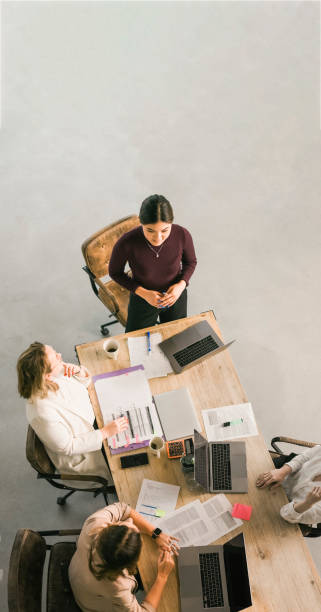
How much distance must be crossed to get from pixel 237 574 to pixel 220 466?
479 mm

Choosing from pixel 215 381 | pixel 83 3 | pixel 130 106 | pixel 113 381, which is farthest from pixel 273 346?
pixel 83 3

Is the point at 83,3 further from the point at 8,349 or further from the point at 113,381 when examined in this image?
the point at 113,381

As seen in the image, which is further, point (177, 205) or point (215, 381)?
point (177, 205)

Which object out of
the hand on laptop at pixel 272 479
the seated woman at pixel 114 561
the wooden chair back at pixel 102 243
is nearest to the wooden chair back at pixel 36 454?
the seated woman at pixel 114 561

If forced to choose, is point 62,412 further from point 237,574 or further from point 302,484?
point 302,484

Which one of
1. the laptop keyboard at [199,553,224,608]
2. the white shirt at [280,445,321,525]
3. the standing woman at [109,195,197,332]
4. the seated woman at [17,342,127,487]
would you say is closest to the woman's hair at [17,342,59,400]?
the seated woman at [17,342,127,487]

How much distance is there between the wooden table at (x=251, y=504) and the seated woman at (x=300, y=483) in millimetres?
65

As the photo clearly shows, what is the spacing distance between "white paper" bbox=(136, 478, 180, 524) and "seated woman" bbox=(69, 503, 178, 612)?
0.22ft

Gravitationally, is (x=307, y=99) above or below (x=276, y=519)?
above

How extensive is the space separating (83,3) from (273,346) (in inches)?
203

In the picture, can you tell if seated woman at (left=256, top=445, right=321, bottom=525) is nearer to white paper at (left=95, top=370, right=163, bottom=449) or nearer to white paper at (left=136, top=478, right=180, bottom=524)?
white paper at (left=136, top=478, right=180, bottom=524)

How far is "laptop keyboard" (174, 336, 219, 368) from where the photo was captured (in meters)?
2.72

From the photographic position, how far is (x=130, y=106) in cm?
521

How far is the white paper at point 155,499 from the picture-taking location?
7.39 ft
